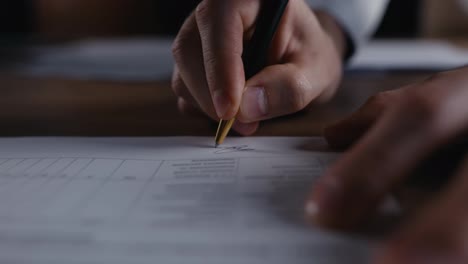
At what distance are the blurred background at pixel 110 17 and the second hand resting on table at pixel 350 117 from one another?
965 mm

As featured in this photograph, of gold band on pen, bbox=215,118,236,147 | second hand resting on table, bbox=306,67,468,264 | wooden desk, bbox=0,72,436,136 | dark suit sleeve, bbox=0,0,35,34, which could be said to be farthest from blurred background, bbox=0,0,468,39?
second hand resting on table, bbox=306,67,468,264

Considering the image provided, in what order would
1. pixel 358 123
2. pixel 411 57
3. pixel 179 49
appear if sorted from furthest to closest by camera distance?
pixel 411 57
pixel 179 49
pixel 358 123

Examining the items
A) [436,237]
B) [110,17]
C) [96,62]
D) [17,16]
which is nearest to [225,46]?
[436,237]

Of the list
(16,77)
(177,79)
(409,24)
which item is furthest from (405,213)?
(409,24)

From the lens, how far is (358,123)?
35 cm

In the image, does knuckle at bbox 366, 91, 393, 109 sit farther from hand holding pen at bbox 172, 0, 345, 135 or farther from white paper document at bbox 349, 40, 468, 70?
white paper document at bbox 349, 40, 468, 70

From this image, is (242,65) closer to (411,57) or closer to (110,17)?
(411,57)

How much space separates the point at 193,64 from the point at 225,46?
0.06 meters

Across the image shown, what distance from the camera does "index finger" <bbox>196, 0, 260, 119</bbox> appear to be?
371mm

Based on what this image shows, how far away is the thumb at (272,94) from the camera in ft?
1.25

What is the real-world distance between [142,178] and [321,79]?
230mm

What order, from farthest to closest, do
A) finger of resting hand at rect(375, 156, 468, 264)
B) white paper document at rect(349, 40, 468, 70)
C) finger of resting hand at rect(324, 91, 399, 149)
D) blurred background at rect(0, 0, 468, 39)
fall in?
blurred background at rect(0, 0, 468, 39), white paper document at rect(349, 40, 468, 70), finger of resting hand at rect(324, 91, 399, 149), finger of resting hand at rect(375, 156, 468, 264)

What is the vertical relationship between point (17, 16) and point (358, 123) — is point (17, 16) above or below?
below

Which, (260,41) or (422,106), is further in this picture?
(260,41)
